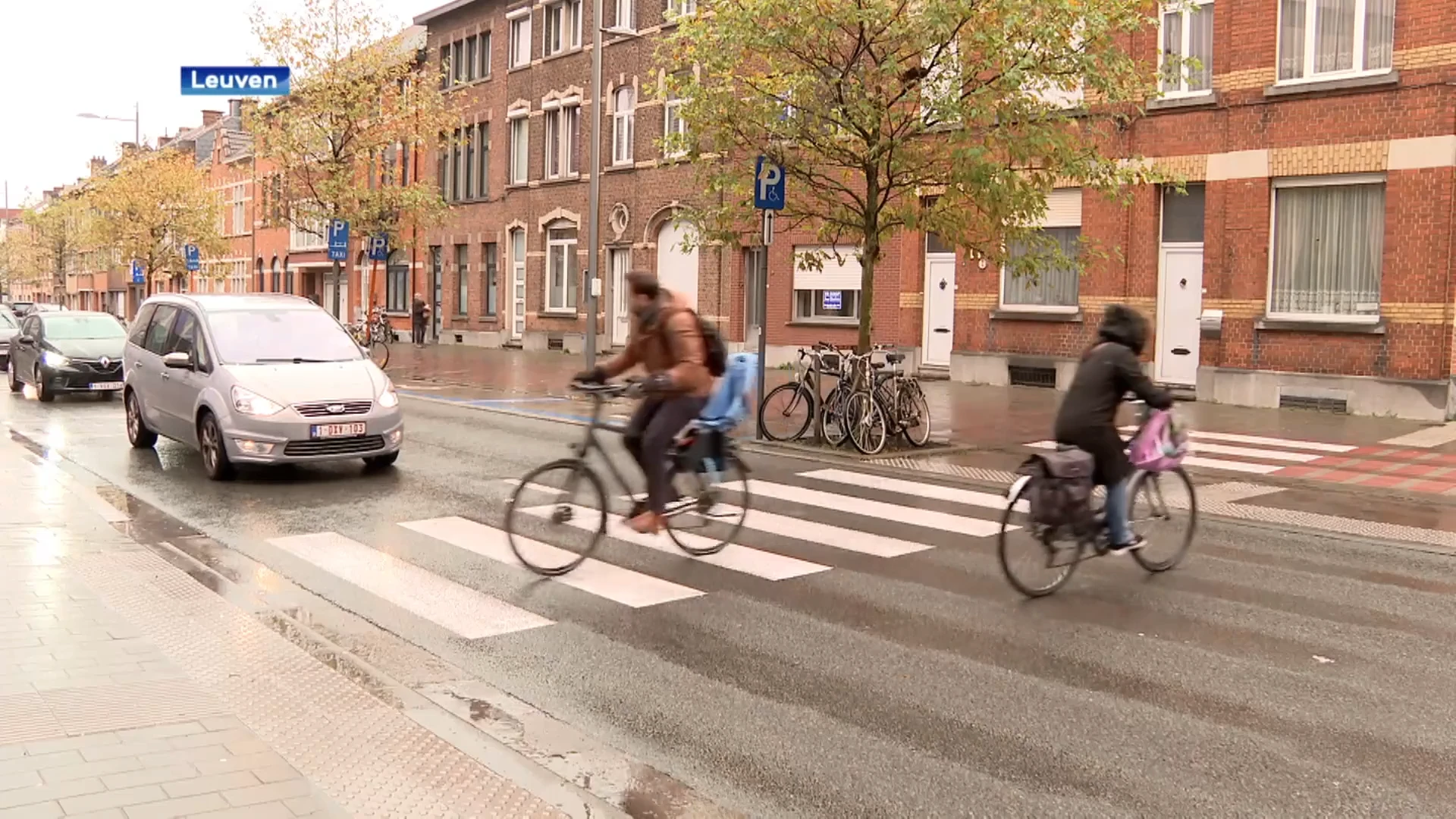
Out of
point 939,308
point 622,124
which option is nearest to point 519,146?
point 622,124

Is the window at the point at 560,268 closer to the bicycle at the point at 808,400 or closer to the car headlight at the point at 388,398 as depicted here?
the bicycle at the point at 808,400

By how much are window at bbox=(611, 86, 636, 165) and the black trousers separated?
2657cm

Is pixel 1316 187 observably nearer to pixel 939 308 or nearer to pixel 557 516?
pixel 939 308

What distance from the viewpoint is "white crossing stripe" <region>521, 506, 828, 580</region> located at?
7.74 m

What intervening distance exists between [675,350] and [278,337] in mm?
6192

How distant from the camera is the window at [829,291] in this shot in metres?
26.5

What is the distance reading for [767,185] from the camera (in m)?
14.1

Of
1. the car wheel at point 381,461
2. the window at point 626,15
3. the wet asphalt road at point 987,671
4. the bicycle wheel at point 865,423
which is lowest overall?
the wet asphalt road at point 987,671

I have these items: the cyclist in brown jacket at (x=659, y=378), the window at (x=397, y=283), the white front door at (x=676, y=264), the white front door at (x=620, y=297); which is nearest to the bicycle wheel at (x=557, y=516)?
the cyclist in brown jacket at (x=659, y=378)

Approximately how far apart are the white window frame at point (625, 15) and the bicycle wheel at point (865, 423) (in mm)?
22167

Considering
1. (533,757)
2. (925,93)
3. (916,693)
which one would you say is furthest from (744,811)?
(925,93)

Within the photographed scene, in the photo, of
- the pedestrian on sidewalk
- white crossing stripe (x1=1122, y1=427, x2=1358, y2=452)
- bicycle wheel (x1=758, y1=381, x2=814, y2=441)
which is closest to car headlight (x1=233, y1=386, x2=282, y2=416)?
bicycle wheel (x1=758, y1=381, x2=814, y2=441)

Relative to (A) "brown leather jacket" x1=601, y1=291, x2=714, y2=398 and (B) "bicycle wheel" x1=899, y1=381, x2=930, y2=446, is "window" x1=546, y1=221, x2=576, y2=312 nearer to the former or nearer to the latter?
(B) "bicycle wheel" x1=899, y1=381, x2=930, y2=446

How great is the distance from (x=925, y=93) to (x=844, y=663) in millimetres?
9821
